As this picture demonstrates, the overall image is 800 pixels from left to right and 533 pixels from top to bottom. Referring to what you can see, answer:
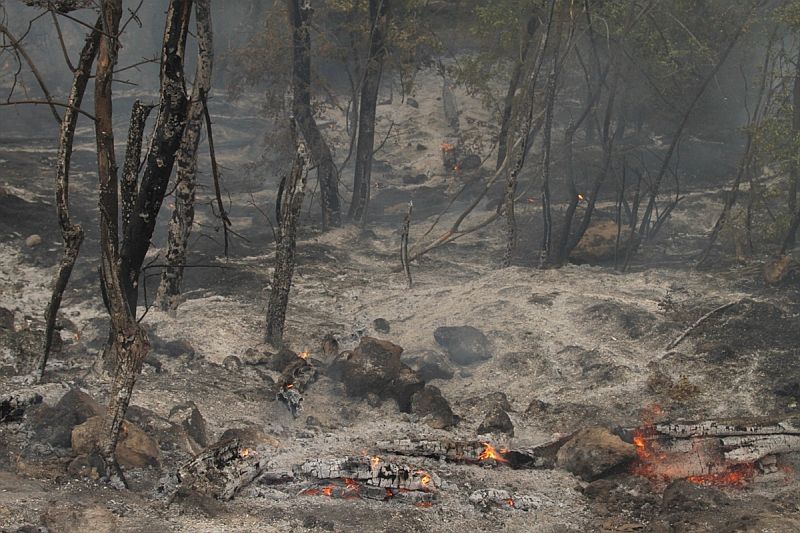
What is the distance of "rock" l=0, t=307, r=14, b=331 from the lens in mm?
10273

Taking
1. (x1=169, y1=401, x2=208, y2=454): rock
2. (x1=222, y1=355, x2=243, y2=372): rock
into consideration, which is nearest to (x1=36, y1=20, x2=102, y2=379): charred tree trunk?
(x1=169, y1=401, x2=208, y2=454): rock

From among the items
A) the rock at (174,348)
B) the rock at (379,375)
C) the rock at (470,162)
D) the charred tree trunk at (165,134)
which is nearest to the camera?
the charred tree trunk at (165,134)

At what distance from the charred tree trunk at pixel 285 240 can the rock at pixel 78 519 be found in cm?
616

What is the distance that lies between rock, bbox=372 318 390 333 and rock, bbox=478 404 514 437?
387 centimetres

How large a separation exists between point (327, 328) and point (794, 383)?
24.7ft

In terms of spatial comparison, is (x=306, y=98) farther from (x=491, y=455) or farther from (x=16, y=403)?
(x=491, y=455)

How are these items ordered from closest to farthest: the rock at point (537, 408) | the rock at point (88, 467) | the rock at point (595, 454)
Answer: the rock at point (88, 467) → the rock at point (595, 454) → the rock at point (537, 408)

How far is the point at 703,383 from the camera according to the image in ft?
35.5

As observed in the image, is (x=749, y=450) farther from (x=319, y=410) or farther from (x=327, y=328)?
(x=327, y=328)

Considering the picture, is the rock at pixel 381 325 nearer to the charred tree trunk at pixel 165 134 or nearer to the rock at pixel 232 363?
the rock at pixel 232 363

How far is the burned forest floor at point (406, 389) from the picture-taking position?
7.03 meters

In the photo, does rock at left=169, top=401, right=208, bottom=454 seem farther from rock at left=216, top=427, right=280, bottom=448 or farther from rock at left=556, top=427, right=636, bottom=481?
rock at left=556, top=427, right=636, bottom=481

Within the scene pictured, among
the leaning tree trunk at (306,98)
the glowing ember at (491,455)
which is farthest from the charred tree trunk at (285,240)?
the leaning tree trunk at (306,98)

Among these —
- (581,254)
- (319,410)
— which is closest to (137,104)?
(319,410)
